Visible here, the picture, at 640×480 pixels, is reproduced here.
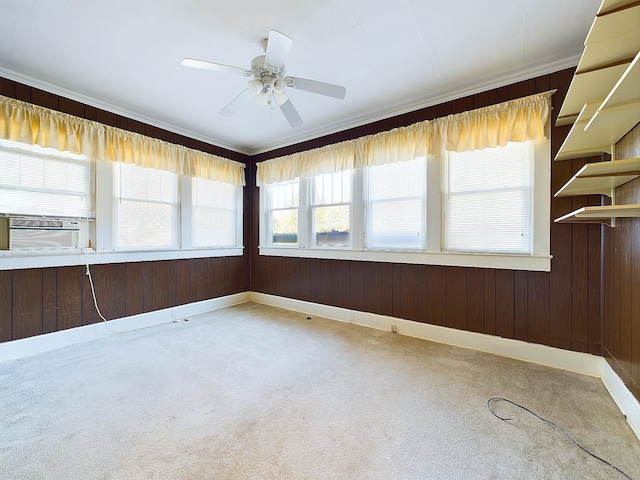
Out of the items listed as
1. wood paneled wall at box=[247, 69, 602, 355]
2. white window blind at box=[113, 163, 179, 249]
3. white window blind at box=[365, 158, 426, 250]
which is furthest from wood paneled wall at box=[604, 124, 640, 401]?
white window blind at box=[113, 163, 179, 249]

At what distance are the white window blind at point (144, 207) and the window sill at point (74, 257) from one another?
0.12 meters

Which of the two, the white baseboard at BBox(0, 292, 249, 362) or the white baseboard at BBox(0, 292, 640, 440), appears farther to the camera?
the white baseboard at BBox(0, 292, 249, 362)

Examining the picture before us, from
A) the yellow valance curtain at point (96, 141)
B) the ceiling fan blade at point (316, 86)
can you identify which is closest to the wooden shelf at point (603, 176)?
the ceiling fan blade at point (316, 86)

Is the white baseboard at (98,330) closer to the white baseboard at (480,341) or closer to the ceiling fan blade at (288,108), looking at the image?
the white baseboard at (480,341)

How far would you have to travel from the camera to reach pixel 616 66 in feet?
4.66

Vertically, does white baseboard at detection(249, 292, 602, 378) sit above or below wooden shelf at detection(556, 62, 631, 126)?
below

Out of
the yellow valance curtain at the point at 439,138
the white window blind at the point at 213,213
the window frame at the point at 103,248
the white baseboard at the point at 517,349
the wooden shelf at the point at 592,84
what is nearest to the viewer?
the wooden shelf at the point at 592,84

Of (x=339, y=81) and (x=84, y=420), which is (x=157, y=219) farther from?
(x=339, y=81)

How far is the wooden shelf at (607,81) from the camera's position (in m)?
1.12

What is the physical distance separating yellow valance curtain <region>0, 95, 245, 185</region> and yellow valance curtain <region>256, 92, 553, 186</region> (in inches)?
54.9

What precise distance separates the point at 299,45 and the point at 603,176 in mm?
2243

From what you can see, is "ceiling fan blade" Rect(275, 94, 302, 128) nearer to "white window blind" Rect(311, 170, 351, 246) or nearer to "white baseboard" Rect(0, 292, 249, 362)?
"white window blind" Rect(311, 170, 351, 246)

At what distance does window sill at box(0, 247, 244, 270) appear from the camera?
262 centimetres

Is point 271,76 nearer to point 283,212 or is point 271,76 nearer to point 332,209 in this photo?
point 332,209
